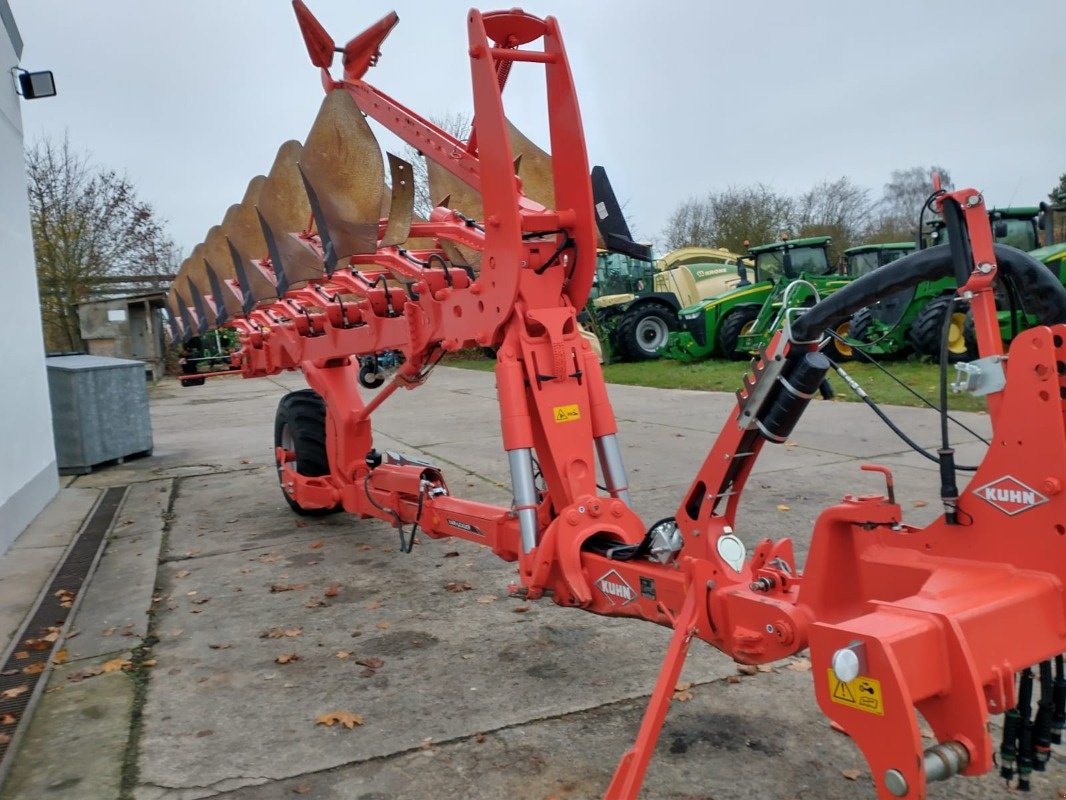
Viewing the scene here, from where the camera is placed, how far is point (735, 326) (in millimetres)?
18531

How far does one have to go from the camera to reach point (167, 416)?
1833 centimetres

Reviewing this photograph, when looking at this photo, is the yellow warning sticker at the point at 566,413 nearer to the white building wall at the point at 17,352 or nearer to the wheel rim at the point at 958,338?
the white building wall at the point at 17,352

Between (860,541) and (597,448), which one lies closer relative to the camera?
(860,541)

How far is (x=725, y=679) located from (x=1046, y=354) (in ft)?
7.73

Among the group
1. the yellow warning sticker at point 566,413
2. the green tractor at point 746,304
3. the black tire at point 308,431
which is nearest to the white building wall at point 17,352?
the black tire at point 308,431

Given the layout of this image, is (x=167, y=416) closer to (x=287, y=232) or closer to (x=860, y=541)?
(x=287, y=232)

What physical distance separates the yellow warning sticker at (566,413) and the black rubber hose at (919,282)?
4.55 feet

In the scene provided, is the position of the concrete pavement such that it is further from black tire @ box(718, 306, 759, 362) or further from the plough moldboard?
black tire @ box(718, 306, 759, 362)

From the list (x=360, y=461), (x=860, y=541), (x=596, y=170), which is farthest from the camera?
(x=360, y=461)

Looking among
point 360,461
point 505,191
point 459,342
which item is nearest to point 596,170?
point 505,191

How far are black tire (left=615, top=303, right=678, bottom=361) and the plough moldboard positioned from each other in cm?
1437

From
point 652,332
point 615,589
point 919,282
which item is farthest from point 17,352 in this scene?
point 652,332

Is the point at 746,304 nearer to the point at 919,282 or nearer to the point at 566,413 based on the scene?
the point at 566,413

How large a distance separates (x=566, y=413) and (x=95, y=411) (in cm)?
912
